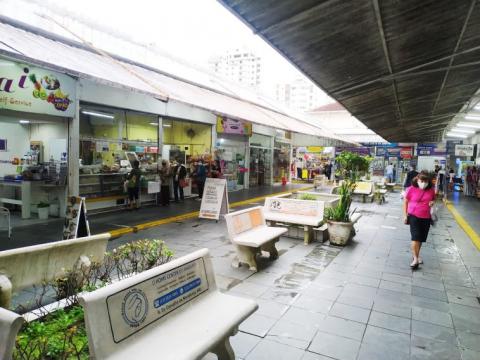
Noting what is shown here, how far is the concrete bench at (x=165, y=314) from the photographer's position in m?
2.02

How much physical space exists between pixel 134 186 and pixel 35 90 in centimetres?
360

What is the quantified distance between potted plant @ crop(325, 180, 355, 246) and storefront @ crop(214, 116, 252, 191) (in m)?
8.10

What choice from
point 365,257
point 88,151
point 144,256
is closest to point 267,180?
point 88,151

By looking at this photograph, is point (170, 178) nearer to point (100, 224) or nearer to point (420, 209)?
point (100, 224)

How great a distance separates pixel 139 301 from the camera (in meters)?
2.29

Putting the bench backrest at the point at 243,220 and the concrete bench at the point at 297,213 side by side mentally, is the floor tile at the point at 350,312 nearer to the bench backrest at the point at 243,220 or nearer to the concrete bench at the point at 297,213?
the bench backrest at the point at 243,220

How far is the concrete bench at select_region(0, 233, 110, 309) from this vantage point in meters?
3.06

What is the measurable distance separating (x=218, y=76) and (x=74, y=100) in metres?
6.50

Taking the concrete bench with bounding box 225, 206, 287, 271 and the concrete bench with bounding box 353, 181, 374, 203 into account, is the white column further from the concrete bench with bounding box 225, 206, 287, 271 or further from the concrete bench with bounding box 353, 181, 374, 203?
the concrete bench with bounding box 353, 181, 374, 203

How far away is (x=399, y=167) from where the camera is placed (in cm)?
2714

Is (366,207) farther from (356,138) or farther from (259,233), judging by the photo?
(356,138)

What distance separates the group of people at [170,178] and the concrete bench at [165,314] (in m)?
7.68

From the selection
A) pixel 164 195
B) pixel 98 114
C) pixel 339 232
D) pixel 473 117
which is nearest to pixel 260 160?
pixel 164 195

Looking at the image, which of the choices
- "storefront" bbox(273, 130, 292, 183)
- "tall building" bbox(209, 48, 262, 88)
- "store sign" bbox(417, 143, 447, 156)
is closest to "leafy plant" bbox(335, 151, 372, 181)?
"storefront" bbox(273, 130, 292, 183)
